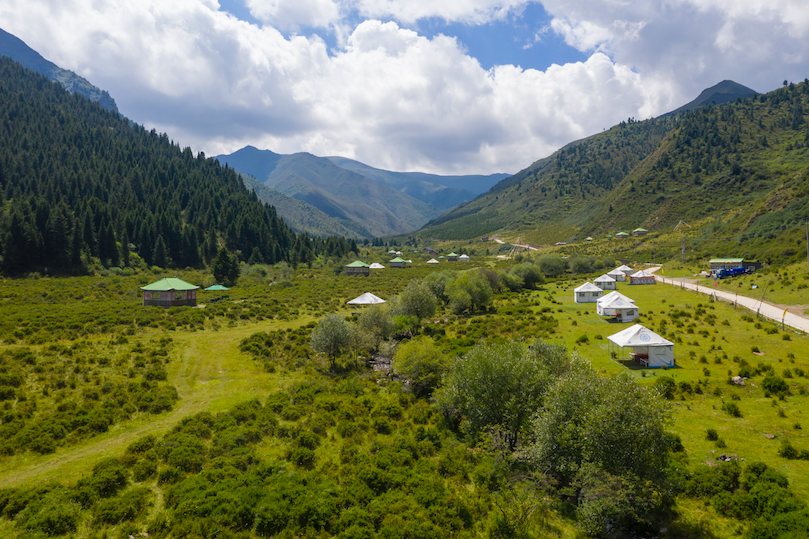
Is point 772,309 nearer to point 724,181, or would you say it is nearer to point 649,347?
point 649,347

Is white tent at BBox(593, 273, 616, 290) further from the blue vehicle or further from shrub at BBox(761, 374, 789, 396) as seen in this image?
shrub at BBox(761, 374, 789, 396)

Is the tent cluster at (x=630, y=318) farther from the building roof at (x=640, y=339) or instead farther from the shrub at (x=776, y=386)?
the shrub at (x=776, y=386)

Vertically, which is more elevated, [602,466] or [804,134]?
[804,134]

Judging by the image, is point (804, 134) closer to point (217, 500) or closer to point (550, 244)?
point (550, 244)

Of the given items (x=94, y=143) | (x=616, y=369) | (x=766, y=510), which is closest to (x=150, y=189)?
(x=94, y=143)

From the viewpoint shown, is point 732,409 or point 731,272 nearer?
point 732,409

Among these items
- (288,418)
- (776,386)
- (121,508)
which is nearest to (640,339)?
(776,386)
